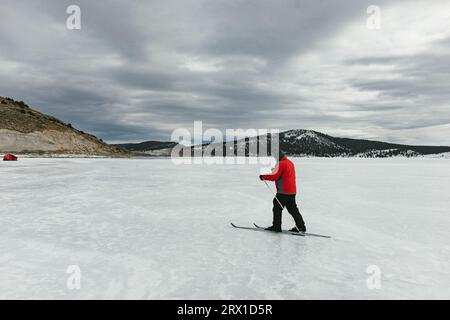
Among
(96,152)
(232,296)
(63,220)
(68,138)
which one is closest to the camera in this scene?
(232,296)

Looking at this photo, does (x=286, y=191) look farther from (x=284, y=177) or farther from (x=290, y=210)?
(x=290, y=210)

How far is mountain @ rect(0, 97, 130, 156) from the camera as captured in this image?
219 ft

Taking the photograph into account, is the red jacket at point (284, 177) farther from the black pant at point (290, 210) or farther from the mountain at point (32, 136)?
the mountain at point (32, 136)

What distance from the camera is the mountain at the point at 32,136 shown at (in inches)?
2633

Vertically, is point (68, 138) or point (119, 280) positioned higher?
point (68, 138)

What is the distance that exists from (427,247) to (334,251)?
68.5 inches

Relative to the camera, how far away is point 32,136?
2778 inches

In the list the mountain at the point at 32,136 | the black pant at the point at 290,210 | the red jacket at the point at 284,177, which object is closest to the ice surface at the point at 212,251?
the black pant at the point at 290,210

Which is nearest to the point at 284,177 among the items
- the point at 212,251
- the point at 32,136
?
the point at 212,251

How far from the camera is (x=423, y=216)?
866cm

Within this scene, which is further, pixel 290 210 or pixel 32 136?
pixel 32 136

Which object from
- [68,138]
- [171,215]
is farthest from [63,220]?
[68,138]
